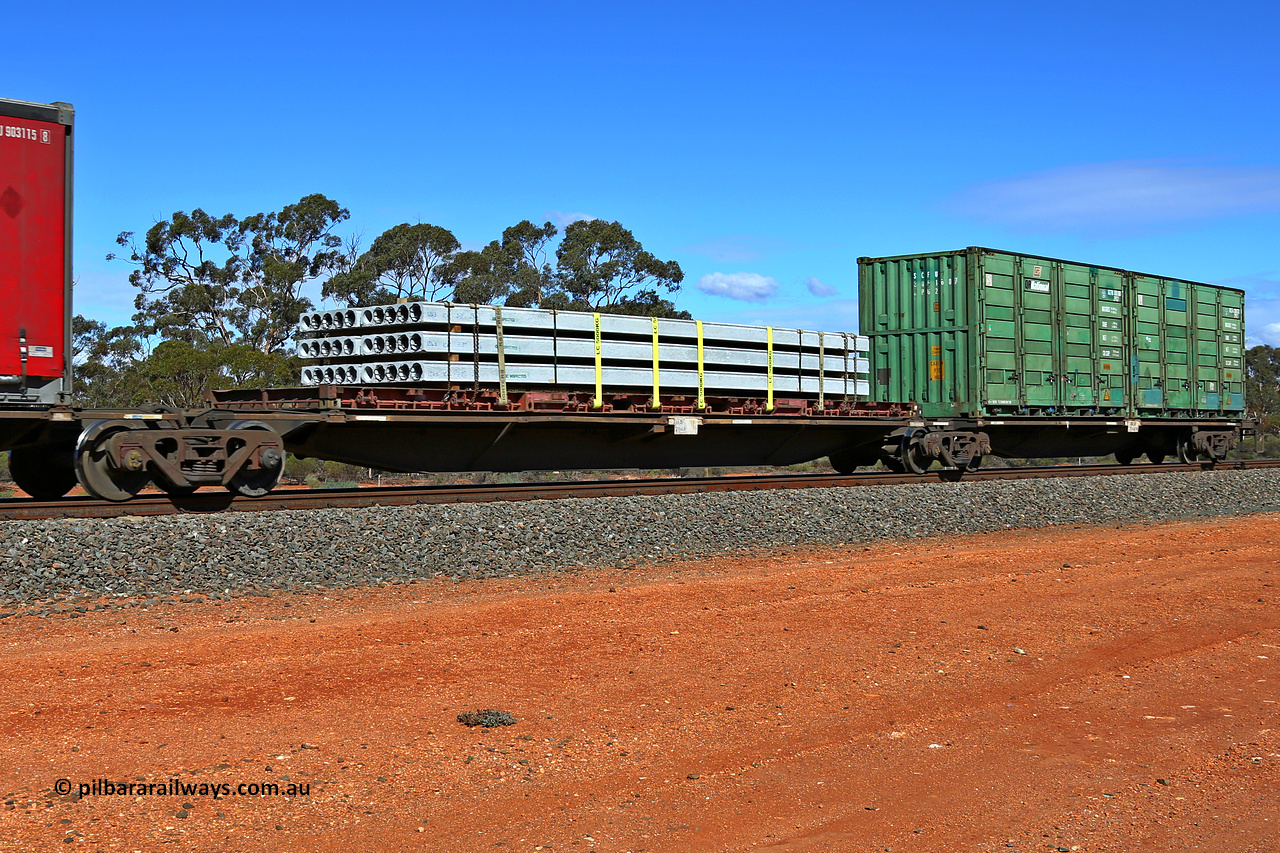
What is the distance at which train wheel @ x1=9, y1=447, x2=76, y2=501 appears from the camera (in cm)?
1152

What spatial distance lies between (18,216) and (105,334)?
45013mm

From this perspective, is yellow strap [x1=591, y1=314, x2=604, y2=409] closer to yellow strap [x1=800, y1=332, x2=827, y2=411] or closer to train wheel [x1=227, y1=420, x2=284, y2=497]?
train wheel [x1=227, y1=420, x2=284, y2=497]

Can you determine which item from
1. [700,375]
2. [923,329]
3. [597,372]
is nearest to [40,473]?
[597,372]

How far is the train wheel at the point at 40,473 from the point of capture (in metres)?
11.5

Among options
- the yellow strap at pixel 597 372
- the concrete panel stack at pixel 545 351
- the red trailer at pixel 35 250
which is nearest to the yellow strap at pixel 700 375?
the concrete panel stack at pixel 545 351

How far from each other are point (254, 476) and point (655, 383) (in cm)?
535

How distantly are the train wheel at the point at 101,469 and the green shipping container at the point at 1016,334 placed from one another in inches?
497

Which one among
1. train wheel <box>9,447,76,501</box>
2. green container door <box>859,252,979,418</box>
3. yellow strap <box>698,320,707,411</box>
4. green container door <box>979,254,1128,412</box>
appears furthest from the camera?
green container door <box>979,254,1128,412</box>

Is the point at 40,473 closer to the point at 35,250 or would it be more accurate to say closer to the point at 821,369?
the point at 35,250

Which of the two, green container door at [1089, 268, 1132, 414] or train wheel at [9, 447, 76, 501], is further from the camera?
green container door at [1089, 268, 1132, 414]

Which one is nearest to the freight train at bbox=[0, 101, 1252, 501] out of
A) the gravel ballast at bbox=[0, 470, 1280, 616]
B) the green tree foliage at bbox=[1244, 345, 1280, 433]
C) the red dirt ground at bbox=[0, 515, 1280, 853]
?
the gravel ballast at bbox=[0, 470, 1280, 616]

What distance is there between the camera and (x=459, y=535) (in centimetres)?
1048

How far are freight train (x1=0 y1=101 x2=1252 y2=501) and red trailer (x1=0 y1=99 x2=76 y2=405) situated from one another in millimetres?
19

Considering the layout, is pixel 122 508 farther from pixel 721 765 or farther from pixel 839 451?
pixel 839 451
